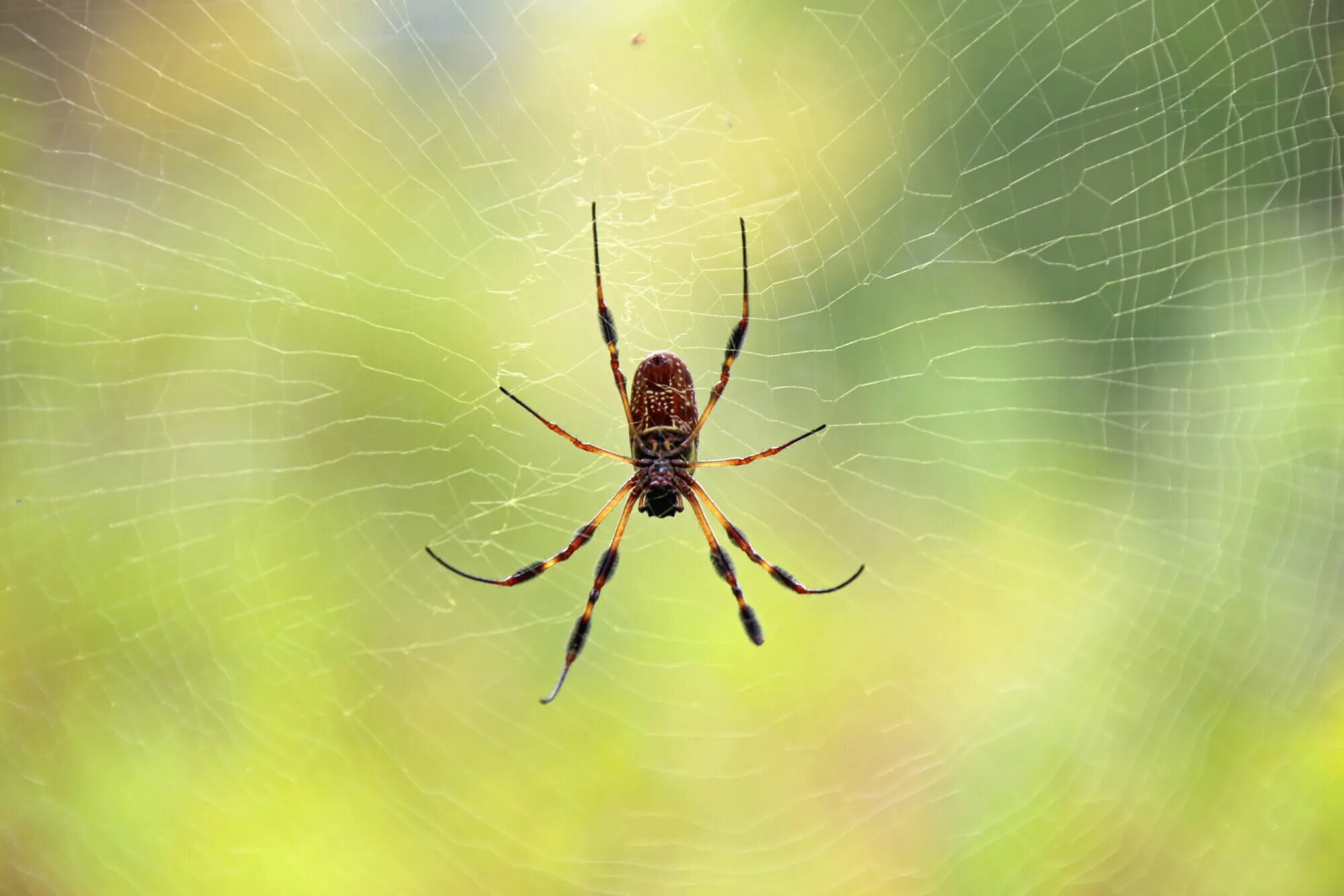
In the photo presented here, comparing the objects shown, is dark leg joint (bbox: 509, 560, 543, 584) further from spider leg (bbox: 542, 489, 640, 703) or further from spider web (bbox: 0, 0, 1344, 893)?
spider web (bbox: 0, 0, 1344, 893)

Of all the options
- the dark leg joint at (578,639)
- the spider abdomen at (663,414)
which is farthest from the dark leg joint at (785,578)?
the dark leg joint at (578,639)

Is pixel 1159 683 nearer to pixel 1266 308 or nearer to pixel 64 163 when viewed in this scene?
pixel 1266 308

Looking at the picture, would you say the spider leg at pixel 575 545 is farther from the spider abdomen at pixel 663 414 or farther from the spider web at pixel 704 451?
the spider web at pixel 704 451

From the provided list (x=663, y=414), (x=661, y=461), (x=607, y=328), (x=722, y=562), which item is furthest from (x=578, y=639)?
(x=607, y=328)

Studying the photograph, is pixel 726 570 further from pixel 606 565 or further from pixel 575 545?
pixel 575 545

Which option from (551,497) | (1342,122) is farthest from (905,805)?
(1342,122)

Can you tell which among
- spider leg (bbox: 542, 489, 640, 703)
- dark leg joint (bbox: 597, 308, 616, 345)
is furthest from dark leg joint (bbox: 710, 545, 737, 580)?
dark leg joint (bbox: 597, 308, 616, 345)
